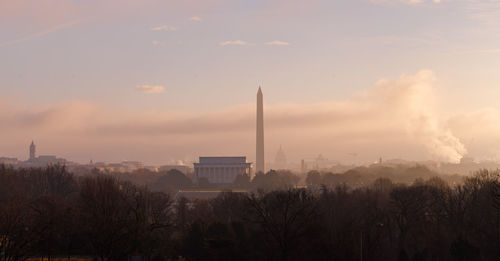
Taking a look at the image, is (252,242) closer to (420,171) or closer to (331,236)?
(331,236)

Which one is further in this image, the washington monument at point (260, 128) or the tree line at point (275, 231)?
the washington monument at point (260, 128)

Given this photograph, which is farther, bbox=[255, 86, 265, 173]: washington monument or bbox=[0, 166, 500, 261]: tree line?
bbox=[255, 86, 265, 173]: washington monument

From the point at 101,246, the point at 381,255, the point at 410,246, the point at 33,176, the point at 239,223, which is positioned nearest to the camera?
the point at 101,246

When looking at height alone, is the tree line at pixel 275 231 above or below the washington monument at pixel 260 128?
below

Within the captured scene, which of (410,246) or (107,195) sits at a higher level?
(107,195)

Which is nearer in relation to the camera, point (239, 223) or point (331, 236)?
point (331, 236)

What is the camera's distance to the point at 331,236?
5012 cm

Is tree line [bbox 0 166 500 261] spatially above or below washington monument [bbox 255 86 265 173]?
below

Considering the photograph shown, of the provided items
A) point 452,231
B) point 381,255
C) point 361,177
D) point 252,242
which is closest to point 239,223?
point 252,242

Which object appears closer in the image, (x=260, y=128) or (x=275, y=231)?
(x=275, y=231)

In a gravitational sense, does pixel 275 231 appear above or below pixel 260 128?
below

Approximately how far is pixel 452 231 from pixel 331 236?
15.9m

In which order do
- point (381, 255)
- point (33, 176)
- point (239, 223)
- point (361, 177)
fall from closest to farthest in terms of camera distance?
point (381, 255), point (239, 223), point (33, 176), point (361, 177)

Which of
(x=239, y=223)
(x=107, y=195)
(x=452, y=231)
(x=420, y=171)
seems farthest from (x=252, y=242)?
(x=420, y=171)
